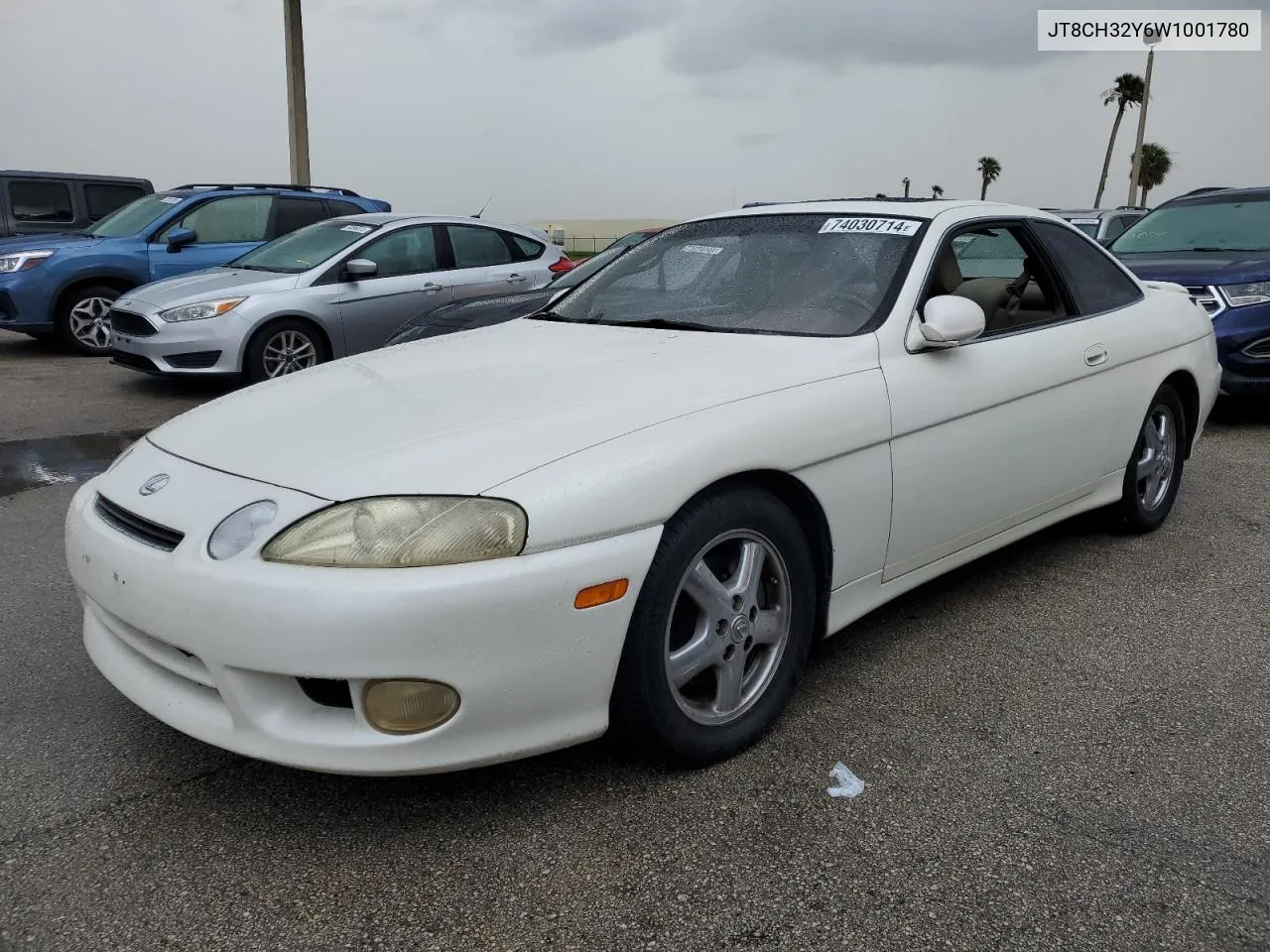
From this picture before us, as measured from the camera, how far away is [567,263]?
9.87 meters

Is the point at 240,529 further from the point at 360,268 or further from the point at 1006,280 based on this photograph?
the point at 360,268

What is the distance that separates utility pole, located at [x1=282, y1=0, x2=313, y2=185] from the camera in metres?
16.5

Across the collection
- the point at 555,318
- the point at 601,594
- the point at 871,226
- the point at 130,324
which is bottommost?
the point at 130,324

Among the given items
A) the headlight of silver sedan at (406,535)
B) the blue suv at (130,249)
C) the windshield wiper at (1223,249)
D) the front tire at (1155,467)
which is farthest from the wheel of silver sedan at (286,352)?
the windshield wiper at (1223,249)

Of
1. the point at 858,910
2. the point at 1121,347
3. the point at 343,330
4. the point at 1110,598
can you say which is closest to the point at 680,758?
the point at 858,910

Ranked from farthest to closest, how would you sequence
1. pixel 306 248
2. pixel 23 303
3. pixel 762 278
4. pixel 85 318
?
pixel 85 318, pixel 23 303, pixel 306 248, pixel 762 278

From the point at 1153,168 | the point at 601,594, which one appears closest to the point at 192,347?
the point at 601,594

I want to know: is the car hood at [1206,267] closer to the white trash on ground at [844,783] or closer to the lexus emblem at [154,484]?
the white trash on ground at [844,783]

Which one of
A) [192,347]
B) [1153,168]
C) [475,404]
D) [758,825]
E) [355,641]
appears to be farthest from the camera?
[1153,168]

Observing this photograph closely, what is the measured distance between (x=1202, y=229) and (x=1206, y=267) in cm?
105

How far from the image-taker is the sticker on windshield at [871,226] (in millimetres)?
3534

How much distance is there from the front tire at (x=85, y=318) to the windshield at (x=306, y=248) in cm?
207

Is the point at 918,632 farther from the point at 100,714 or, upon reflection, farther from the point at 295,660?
the point at 100,714

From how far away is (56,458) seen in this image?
20.4 ft
